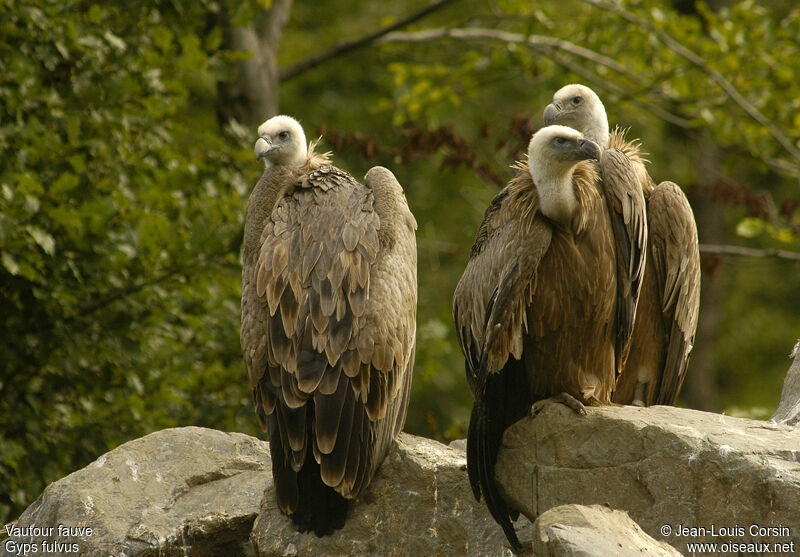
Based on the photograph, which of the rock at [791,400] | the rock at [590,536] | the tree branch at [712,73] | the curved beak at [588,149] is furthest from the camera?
the tree branch at [712,73]

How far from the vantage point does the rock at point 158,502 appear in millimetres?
5035

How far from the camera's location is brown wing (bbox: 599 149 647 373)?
16.5ft

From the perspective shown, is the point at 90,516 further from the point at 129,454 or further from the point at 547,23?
the point at 547,23

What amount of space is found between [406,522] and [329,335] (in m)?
0.93

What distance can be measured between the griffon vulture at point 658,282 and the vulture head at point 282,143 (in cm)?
145

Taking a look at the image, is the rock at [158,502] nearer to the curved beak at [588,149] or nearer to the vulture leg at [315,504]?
the vulture leg at [315,504]

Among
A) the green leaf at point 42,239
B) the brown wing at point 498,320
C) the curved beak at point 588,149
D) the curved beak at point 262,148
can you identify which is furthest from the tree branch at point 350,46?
the curved beak at point 588,149

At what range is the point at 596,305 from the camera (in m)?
5.02

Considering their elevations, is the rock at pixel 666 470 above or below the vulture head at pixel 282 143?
below

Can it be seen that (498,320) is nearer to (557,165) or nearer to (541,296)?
(541,296)

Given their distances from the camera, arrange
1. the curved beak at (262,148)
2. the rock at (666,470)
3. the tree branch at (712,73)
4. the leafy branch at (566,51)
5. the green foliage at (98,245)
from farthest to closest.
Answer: the leafy branch at (566,51) → the tree branch at (712,73) → the green foliage at (98,245) → the curved beak at (262,148) → the rock at (666,470)

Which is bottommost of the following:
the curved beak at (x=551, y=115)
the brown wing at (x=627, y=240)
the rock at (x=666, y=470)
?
the rock at (x=666, y=470)

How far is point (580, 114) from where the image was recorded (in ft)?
19.4

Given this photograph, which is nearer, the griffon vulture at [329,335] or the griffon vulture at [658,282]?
the griffon vulture at [329,335]
